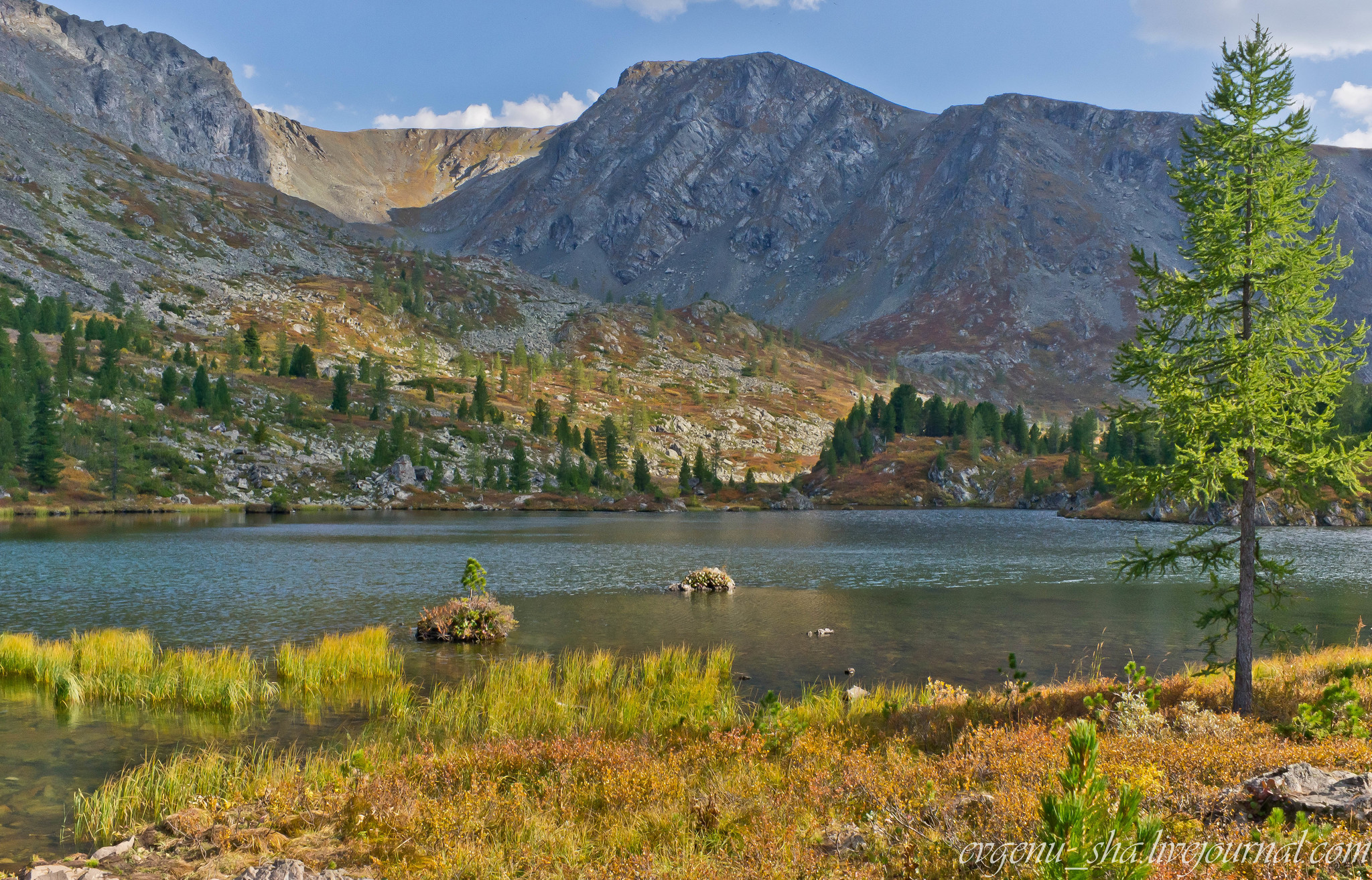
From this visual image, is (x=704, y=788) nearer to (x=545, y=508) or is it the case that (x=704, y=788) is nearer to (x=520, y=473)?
(x=545, y=508)

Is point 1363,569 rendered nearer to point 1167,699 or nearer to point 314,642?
point 1167,699

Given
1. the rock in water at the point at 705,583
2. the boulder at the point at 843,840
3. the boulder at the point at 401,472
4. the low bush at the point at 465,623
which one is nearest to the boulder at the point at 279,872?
the boulder at the point at 843,840

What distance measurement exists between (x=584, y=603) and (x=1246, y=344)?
116ft

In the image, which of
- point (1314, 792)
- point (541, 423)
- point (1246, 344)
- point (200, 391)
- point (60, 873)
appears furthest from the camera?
point (541, 423)

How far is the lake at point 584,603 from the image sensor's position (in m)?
19.3

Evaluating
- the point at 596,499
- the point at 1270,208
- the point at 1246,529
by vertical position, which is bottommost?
the point at 596,499

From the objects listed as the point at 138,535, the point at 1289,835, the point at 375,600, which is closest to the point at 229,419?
the point at 138,535

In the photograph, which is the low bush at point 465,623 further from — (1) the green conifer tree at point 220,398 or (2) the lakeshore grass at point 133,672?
(1) the green conifer tree at point 220,398

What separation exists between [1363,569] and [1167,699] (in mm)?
61809

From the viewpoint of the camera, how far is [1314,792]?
369 inches

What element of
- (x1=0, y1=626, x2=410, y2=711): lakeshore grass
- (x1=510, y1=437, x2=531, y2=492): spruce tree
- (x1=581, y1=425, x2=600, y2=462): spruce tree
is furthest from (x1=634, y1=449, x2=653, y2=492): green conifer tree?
(x1=0, y1=626, x2=410, y2=711): lakeshore grass

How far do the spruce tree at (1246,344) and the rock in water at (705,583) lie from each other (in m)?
33.2

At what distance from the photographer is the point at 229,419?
14350 centimetres

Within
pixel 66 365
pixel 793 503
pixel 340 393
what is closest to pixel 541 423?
pixel 340 393
